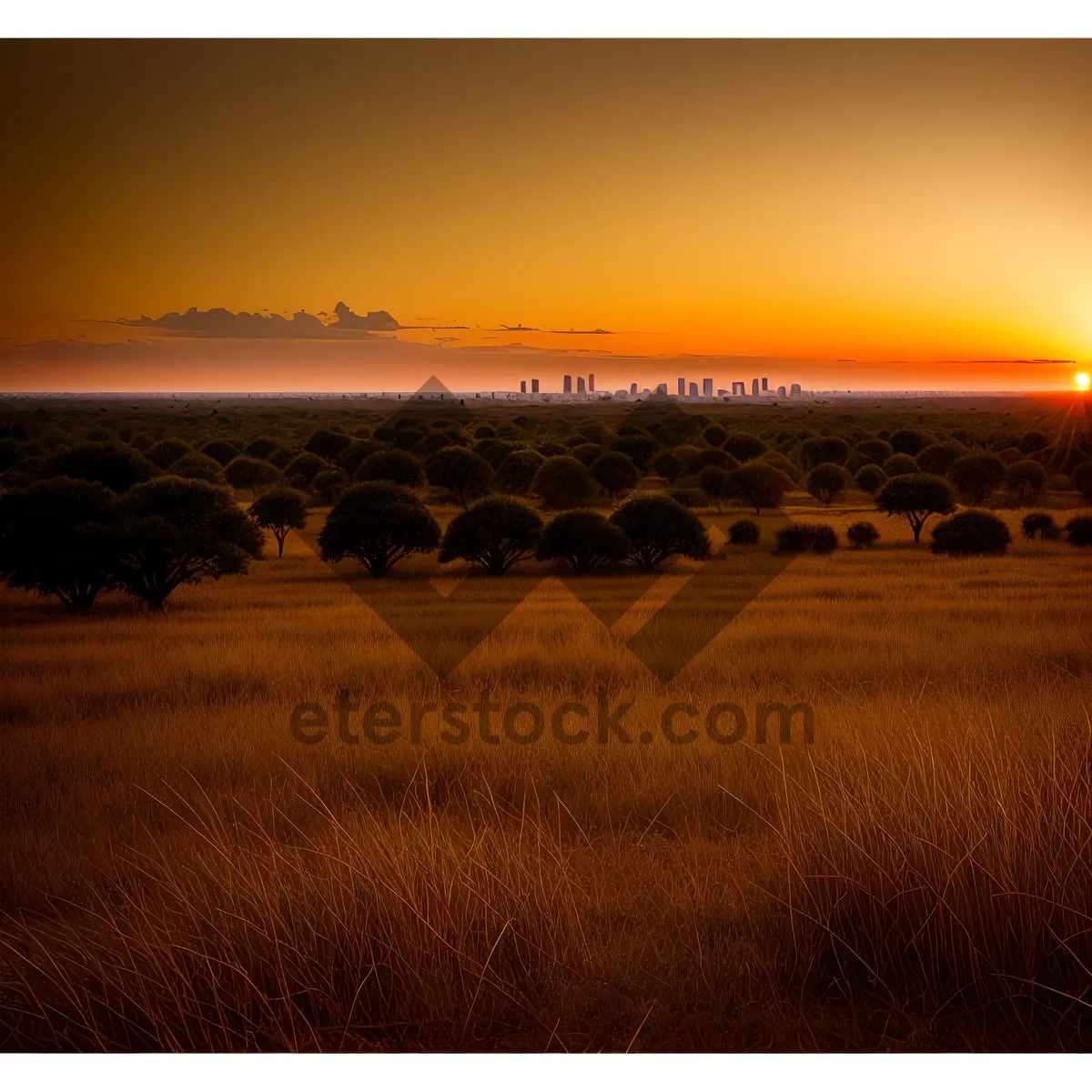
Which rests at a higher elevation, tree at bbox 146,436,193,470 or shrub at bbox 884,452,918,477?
tree at bbox 146,436,193,470

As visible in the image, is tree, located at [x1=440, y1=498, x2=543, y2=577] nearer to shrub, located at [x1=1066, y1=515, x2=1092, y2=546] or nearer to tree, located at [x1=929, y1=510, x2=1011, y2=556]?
tree, located at [x1=929, y1=510, x2=1011, y2=556]

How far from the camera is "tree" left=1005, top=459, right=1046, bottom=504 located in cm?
2758

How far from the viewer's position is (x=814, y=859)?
3926 millimetres

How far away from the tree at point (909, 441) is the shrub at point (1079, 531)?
53.7 ft

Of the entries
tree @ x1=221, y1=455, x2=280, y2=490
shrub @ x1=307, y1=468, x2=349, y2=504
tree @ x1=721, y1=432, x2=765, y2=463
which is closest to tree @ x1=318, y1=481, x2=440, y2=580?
shrub @ x1=307, y1=468, x2=349, y2=504

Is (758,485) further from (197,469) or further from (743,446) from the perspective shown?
(197,469)

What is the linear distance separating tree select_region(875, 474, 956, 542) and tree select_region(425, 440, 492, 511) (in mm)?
12091

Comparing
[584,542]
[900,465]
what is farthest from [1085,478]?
[584,542]

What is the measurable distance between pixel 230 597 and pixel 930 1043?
45.6ft

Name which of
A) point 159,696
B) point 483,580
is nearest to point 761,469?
point 483,580

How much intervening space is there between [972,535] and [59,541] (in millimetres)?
18851

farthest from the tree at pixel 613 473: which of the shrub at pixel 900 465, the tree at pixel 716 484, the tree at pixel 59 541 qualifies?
the tree at pixel 59 541

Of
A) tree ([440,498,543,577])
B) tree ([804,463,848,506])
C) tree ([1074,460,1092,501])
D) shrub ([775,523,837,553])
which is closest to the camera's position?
tree ([440,498,543,577])

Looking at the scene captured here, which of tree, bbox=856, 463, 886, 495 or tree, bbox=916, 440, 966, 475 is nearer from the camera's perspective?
tree, bbox=856, 463, 886, 495
